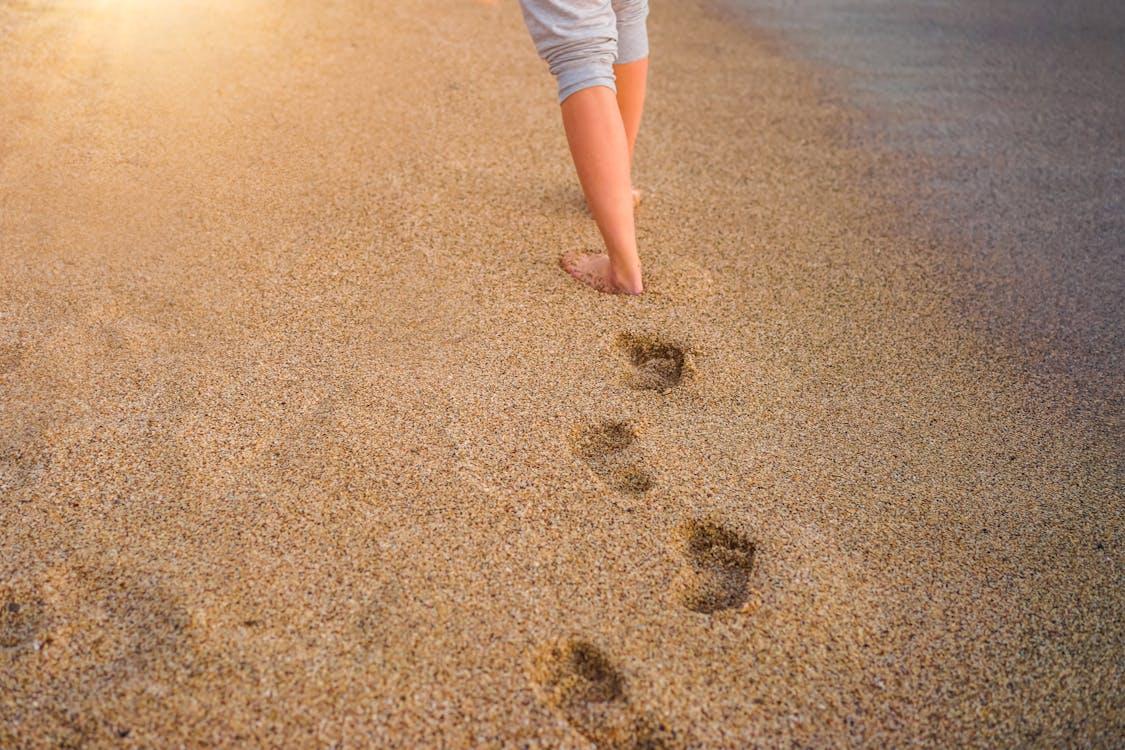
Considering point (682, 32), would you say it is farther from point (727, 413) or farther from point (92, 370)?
point (92, 370)

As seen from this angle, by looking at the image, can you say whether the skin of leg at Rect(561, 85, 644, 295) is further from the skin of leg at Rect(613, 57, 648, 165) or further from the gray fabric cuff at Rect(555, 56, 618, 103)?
Answer: the skin of leg at Rect(613, 57, 648, 165)

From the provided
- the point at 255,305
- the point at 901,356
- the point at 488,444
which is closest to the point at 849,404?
the point at 901,356

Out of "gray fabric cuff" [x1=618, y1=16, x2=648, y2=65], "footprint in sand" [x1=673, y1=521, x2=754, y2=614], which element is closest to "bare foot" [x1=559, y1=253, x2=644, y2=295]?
"gray fabric cuff" [x1=618, y1=16, x2=648, y2=65]

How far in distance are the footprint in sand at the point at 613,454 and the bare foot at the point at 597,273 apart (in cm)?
36

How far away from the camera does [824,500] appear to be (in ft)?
4.28

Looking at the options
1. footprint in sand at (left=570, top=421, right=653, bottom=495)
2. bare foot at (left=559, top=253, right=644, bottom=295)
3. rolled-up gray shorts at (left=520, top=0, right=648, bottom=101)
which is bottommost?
footprint in sand at (left=570, top=421, right=653, bottom=495)

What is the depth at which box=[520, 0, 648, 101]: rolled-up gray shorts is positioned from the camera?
1.49 meters

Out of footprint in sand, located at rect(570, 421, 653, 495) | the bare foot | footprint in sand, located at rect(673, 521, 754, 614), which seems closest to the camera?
footprint in sand, located at rect(673, 521, 754, 614)

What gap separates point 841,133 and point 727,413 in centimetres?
129

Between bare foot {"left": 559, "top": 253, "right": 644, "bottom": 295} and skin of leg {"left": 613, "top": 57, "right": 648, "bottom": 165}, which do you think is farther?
skin of leg {"left": 613, "top": 57, "right": 648, "bottom": 165}

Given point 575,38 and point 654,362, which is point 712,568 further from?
point 575,38

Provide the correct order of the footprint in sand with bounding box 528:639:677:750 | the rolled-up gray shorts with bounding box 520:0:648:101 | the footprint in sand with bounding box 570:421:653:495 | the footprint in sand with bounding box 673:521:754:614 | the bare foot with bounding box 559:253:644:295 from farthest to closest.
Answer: the bare foot with bounding box 559:253:644:295 < the rolled-up gray shorts with bounding box 520:0:648:101 < the footprint in sand with bounding box 570:421:653:495 < the footprint in sand with bounding box 673:521:754:614 < the footprint in sand with bounding box 528:639:677:750

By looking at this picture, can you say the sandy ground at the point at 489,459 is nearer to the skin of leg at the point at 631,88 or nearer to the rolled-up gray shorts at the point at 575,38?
the skin of leg at the point at 631,88

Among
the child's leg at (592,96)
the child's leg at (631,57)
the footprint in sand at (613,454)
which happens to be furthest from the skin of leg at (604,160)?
the footprint in sand at (613,454)
